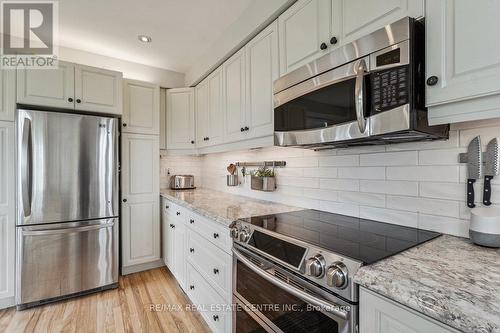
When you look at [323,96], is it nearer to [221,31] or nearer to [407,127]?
[407,127]

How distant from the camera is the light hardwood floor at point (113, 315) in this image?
1.85m

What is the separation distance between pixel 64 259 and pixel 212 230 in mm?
1624

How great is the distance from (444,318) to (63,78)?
3.07 metres

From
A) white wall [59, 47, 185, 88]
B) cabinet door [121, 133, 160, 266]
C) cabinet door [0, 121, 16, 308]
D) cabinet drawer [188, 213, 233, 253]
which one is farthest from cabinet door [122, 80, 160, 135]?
cabinet drawer [188, 213, 233, 253]

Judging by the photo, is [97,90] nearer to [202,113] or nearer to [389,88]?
[202,113]

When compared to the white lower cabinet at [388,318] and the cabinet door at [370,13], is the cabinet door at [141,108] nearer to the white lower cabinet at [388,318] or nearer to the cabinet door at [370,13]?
the cabinet door at [370,13]

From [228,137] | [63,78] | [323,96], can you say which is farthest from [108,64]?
[323,96]

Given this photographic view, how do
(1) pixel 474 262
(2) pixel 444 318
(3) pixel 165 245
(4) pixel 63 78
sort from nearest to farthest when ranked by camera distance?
(2) pixel 444 318 < (1) pixel 474 262 < (4) pixel 63 78 < (3) pixel 165 245

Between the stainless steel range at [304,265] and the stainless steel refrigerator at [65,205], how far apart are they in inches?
66.7

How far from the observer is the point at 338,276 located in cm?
80

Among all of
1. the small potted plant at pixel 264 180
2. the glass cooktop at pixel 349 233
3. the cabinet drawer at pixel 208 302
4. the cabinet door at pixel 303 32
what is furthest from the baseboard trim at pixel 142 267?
the cabinet door at pixel 303 32

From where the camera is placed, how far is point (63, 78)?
2283 millimetres

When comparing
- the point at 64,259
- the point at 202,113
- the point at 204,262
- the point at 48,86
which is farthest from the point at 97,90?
the point at 204,262

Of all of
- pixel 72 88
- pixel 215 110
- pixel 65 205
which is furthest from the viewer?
pixel 215 110
